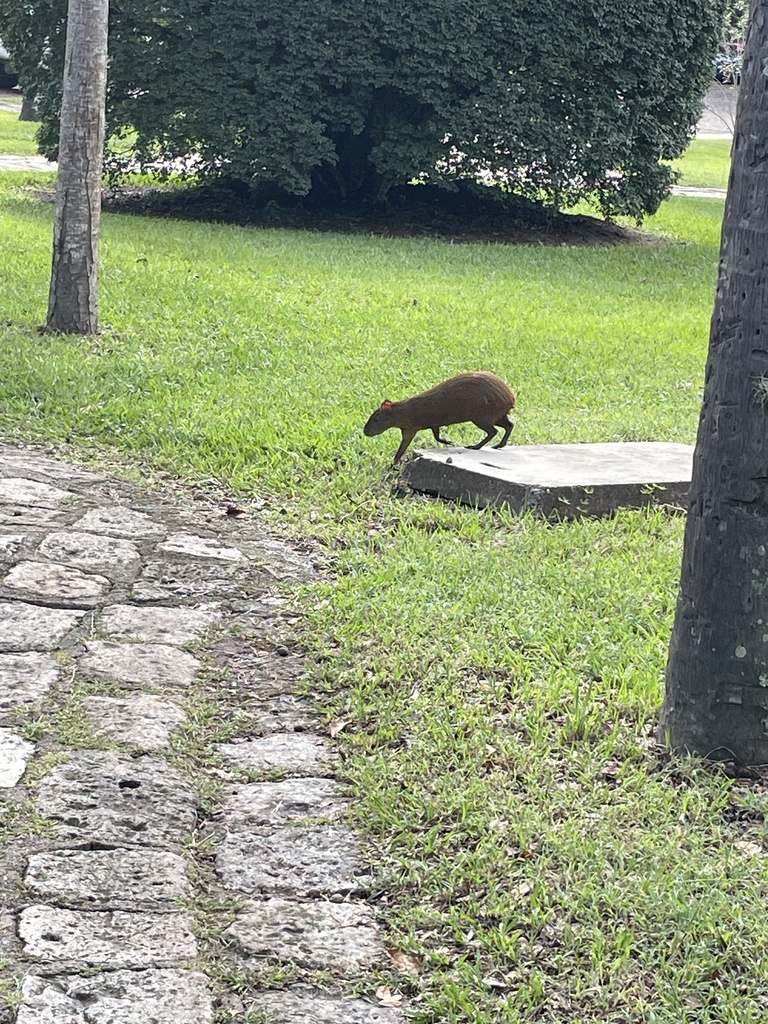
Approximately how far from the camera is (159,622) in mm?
4730

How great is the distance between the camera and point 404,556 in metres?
5.30

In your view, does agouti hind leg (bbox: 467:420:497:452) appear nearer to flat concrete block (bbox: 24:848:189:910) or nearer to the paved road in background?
the paved road in background

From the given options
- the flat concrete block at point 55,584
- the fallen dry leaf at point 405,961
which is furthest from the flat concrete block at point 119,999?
the flat concrete block at point 55,584

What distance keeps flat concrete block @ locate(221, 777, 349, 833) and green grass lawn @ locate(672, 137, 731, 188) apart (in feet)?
63.3

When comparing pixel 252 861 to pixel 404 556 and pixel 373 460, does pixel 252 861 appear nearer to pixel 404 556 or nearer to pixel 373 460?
pixel 404 556

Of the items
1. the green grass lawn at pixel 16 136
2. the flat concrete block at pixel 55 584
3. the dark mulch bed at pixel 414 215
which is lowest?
the flat concrete block at pixel 55 584

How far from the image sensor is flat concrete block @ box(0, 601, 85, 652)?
4441 mm

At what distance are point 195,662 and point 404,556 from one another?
45.4 inches

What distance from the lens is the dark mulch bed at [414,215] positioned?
51.5 feet

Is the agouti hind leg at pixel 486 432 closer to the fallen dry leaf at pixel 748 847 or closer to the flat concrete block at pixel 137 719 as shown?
the flat concrete block at pixel 137 719

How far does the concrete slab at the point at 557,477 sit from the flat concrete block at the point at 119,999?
330 centimetres

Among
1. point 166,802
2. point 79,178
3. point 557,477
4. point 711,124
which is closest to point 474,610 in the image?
point 557,477

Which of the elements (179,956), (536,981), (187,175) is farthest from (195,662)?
(187,175)

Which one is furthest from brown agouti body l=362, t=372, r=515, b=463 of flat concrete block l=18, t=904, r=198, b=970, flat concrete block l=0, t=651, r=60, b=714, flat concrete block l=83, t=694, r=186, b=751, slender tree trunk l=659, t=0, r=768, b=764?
flat concrete block l=18, t=904, r=198, b=970
